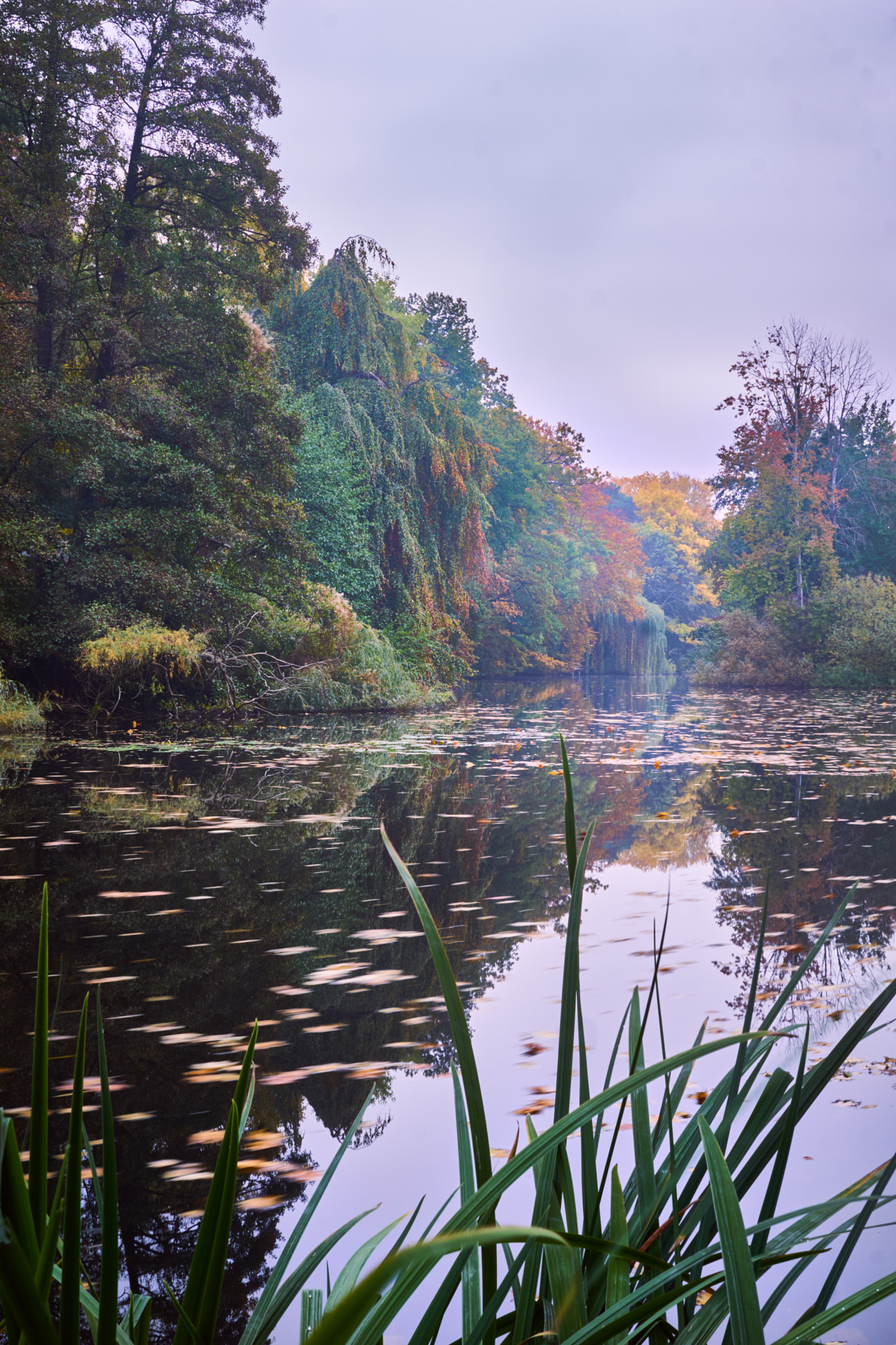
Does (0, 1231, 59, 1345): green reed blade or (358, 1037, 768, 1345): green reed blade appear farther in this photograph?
(358, 1037, 768, 1345): green reed blade

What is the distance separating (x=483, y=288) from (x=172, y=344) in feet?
85.2

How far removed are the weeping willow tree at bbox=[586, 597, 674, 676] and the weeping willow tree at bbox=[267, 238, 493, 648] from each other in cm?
1805

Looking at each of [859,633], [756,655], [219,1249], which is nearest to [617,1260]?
[219,1249]

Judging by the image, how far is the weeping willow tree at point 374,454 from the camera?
16.8 meters

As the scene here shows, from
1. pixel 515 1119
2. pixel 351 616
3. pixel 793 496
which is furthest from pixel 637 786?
pixel 793 496

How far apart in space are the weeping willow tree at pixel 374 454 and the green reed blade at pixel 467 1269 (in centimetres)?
1604

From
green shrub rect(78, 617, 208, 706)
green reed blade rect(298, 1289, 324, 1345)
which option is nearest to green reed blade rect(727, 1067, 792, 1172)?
green reed blade rect(298, 1289, 324, 1345)

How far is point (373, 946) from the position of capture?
3391mm

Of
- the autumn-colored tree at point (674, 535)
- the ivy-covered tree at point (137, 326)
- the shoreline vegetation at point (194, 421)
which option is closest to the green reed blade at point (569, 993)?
the shoreline vegetation at point (194, 421)

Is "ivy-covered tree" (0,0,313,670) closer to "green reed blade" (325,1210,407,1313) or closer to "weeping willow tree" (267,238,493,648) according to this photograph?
"weeping willow tree" (267,238,493,648)

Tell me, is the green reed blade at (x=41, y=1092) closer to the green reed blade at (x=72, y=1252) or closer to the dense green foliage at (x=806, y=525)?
the green reed blade at (x=72, y=1252)

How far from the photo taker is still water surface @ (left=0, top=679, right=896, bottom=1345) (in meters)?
1.95

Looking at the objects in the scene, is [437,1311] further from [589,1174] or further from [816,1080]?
[816,1080]

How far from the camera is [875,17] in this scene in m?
19.5
